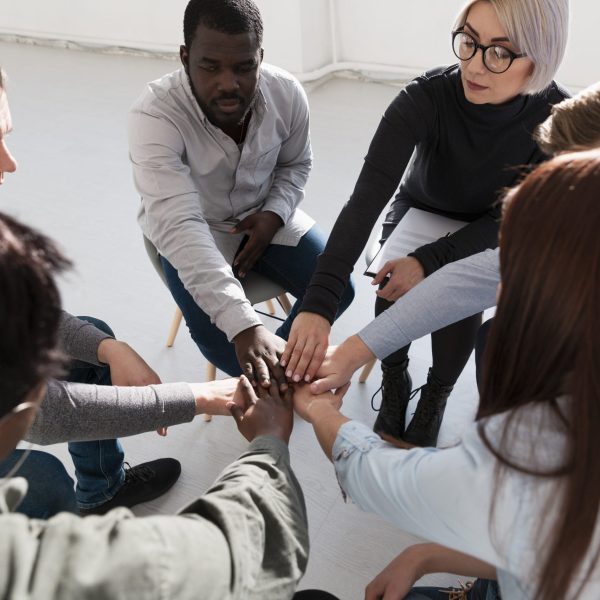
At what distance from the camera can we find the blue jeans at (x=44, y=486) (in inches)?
51.3

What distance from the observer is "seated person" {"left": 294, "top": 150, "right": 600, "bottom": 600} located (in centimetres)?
80

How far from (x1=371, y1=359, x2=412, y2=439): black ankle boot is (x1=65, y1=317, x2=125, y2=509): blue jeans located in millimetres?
715

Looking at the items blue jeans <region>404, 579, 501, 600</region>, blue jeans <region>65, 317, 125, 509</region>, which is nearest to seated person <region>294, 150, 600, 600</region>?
blue jeans <region>404, 579, 501, 600</region>

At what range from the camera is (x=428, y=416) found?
194 cm

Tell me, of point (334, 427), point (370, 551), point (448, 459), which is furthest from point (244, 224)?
point (448, 459)

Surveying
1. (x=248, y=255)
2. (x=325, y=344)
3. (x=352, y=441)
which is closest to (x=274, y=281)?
(x=248, y=255)

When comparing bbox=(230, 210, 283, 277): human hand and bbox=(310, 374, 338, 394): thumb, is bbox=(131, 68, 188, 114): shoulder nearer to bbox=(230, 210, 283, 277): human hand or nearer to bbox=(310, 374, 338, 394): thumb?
bbox=(230, 210, 283, 277): human hand

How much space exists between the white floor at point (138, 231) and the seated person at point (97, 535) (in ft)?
0.42

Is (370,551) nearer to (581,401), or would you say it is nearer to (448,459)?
(448,459)

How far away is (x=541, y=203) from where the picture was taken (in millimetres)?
818

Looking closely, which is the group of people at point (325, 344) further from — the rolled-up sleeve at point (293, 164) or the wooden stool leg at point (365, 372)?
the wooden stool leg at point (365, 372)

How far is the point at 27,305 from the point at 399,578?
0.89 metres

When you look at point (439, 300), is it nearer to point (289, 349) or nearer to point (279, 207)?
point (289, 349)

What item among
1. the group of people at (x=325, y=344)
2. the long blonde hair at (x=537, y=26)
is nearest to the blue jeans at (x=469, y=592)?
the group of people at (x=325, y=344)
